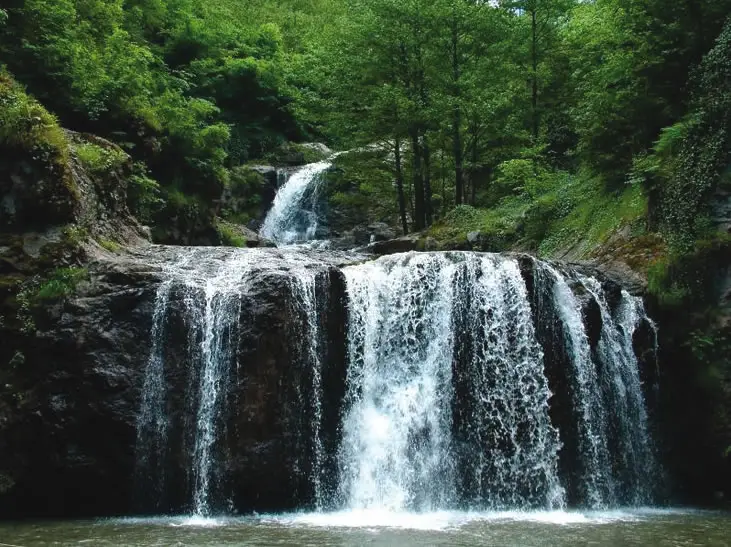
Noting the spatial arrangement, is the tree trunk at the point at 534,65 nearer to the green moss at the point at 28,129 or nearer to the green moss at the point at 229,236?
the green moss at the point at 229,236

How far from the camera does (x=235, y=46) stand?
1403 inches

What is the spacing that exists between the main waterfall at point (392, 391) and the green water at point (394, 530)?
0.77m

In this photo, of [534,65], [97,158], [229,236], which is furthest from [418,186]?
[97,158]

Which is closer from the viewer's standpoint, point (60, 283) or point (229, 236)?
point (60, 283)

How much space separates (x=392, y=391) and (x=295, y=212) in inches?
619

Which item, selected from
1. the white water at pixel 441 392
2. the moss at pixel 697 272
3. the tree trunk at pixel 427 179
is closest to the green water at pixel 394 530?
the white water at pixel 441 392

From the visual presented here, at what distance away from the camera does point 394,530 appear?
9211 millimetres

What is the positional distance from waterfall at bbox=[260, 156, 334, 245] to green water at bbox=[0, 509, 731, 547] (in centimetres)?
1646

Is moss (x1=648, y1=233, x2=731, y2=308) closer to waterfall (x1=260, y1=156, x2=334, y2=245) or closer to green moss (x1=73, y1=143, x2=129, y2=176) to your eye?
green moss (x1=73, y1=143, x2=129, y2=176)

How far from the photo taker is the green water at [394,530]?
8.42 metres

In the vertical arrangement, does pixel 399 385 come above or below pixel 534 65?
below

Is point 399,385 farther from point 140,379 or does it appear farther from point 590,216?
point 590,216

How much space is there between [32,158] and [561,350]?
1022 cm

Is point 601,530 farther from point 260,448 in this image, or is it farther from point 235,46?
point 235,46
